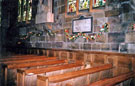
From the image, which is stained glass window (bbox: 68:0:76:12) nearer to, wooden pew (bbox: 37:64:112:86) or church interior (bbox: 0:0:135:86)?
church interior (bbox: 0:0:135:86)

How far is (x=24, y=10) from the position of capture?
20.3 feet

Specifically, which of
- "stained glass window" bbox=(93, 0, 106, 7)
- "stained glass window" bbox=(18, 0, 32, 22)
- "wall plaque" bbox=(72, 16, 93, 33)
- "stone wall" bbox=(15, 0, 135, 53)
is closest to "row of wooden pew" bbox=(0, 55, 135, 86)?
"stone wall" bbox=(15, 0, 135, 53)

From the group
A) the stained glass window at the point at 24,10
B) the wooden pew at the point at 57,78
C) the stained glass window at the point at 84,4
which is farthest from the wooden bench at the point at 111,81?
the stained glass window at the point at 24,10

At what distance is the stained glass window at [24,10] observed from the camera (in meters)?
5.87

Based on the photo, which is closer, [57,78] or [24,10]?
[57,78]

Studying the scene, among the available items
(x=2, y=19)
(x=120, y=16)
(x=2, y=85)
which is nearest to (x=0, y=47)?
(x=2, y=19)

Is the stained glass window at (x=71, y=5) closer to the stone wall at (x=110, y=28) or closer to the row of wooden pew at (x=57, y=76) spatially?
the stone wall at (x=110, y=28)

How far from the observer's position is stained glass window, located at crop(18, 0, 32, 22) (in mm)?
5867

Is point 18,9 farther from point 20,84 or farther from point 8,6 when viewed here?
point 20,84

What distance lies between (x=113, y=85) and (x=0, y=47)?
678cm

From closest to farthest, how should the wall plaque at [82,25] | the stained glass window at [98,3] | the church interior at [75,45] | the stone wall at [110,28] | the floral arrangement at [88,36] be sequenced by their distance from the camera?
the church interior at [75,45] → the stone wall at [110,28] → the floral arrangement at [88,36] → the stained glass window at [98,3] → the wall plaque at [82,25]

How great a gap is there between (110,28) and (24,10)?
4.12 m

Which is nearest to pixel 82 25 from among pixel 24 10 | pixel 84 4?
pixel 84 4

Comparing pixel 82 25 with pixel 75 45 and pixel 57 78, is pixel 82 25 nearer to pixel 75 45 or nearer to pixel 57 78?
pixel 75 45
